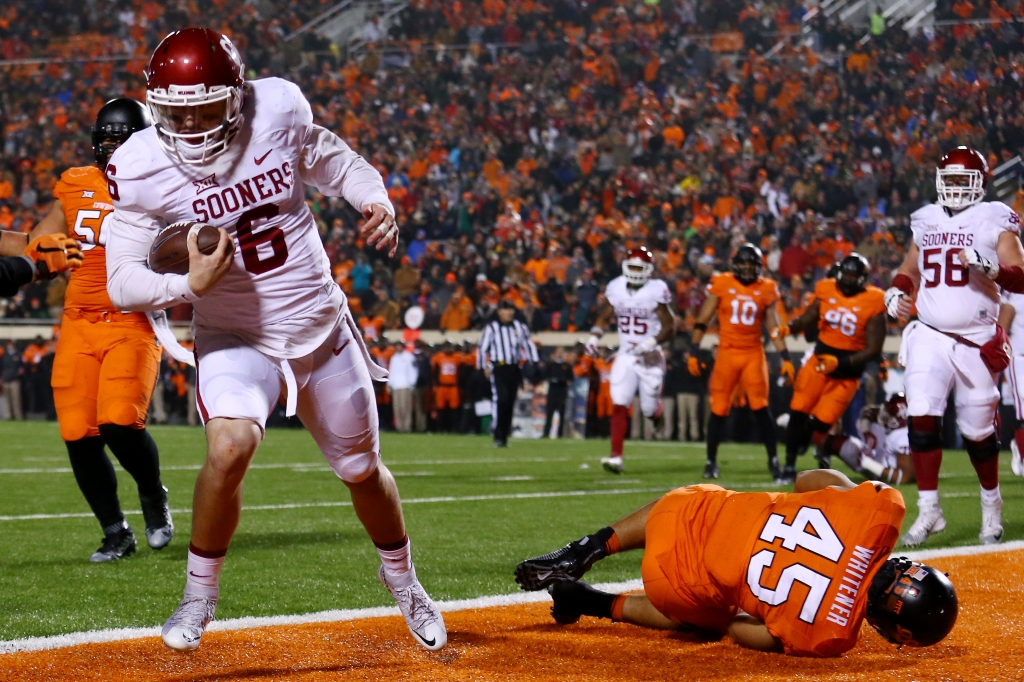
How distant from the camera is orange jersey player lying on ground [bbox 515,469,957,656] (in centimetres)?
326

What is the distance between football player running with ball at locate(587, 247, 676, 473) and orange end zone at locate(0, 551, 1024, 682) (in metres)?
6.64

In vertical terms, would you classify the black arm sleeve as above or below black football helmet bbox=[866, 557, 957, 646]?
above

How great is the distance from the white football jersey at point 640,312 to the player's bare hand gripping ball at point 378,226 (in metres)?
7.45

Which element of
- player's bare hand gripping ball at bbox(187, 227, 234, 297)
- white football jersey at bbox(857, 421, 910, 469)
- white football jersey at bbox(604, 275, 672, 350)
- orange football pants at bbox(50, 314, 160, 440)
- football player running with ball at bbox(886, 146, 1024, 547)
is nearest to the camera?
player's bare hand gripping ball at bbox(187, 227, 234, 297)

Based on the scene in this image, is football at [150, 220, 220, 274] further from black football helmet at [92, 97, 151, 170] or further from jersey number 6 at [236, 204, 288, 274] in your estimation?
black football helmet at [92, 97, 151, 170]

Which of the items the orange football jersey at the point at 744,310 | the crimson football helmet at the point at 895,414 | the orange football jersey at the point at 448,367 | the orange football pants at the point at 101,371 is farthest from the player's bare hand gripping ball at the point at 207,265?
the orange football jersey at the point at 448,367

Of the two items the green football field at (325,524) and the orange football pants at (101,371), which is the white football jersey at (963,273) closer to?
the green football field at (325,524)

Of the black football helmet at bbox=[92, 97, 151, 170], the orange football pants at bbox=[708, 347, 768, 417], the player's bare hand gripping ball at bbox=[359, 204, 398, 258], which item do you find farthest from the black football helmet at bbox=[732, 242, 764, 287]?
the player's bare hand gripping ball at bbox=[359, 204, 398, 258]

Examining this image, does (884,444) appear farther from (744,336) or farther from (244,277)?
(244,277)

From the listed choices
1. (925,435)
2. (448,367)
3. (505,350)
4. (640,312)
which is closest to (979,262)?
(925,435)

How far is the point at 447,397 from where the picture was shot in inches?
632

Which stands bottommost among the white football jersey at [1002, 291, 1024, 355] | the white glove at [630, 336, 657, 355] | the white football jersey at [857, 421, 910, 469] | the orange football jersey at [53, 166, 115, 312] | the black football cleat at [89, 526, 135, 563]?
the white football jersey at [857, 421, 910, 469]

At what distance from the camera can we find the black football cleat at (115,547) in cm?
524

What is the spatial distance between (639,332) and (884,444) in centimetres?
232
